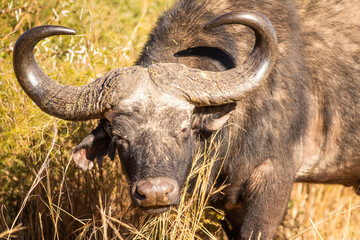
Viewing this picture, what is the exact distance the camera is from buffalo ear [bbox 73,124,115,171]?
145 inches

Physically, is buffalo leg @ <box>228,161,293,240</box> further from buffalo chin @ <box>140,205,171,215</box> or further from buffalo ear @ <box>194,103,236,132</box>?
buffalo chin @ <box>140,205,171,215</box>

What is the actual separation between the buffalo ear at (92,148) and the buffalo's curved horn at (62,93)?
10.6 inches

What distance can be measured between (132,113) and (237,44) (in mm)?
1141

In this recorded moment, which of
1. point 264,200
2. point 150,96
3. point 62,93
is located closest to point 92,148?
point 62,93

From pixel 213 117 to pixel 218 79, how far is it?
13.7 inches

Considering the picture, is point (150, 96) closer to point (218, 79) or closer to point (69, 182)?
point (218, 79)

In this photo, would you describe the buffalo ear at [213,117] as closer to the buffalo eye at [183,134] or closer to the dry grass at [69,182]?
A: the buffalo eye at [183,134]

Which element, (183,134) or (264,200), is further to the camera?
(264,200)

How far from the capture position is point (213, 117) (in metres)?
3.66

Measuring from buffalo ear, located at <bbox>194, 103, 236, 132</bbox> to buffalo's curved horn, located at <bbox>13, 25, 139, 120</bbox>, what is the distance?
0.68 metres

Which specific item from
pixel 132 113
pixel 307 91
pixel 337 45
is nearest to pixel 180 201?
pixel 132 113

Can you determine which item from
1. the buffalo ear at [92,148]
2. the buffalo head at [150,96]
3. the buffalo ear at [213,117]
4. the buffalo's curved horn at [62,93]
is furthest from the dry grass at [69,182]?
the buffalo's curved horn at [62,93]

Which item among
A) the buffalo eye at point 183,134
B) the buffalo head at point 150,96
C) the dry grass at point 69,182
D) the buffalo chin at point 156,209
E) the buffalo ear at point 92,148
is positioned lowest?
the dry grass at point 69,182

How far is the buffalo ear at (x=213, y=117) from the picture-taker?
3.60 meters
